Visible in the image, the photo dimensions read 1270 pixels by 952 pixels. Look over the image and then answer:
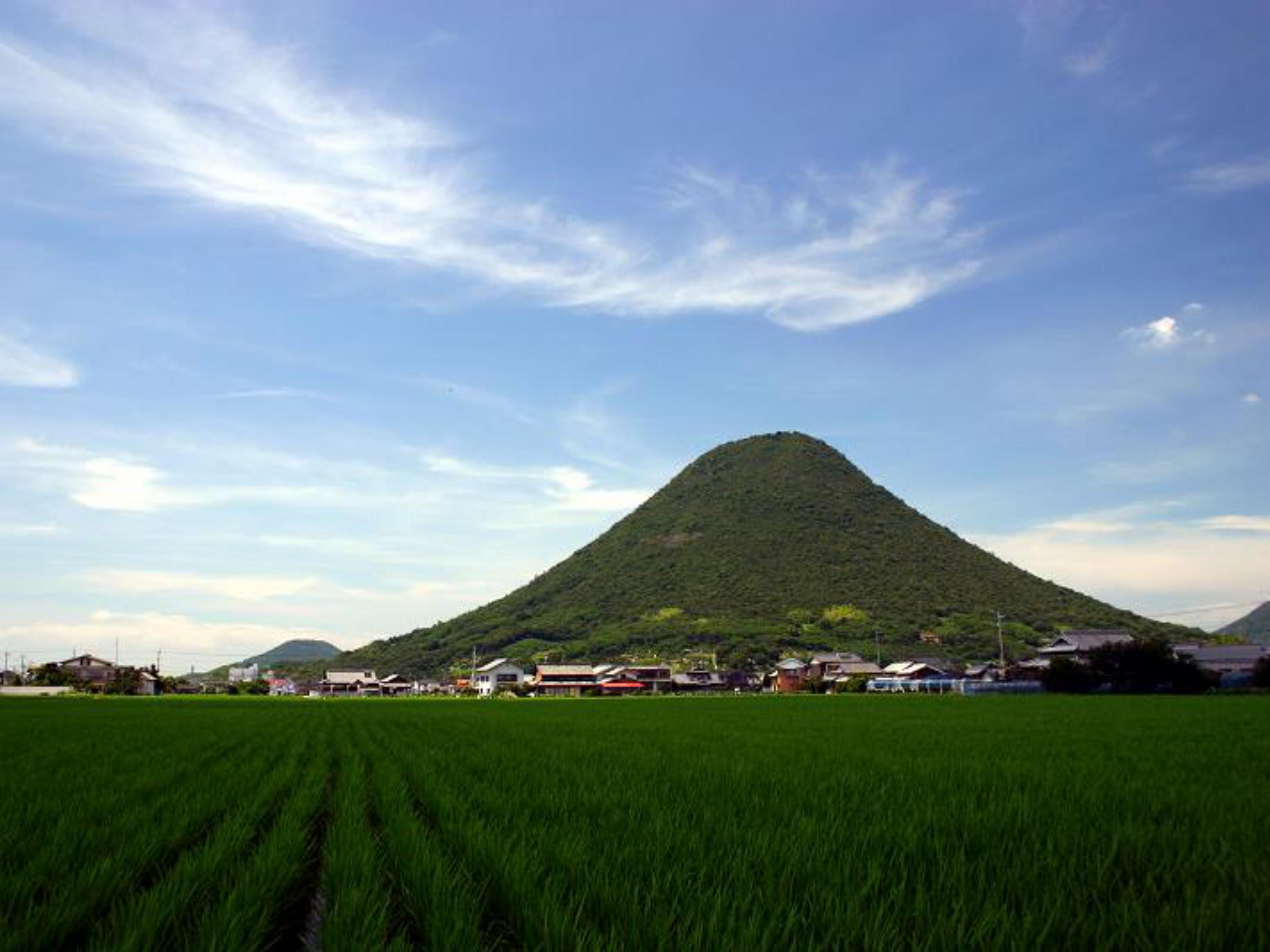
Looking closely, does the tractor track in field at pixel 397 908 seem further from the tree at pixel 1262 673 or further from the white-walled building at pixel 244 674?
the white-walled building at pixel 244 674

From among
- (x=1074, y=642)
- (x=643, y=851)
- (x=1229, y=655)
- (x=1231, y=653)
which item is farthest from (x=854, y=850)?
(x=1231, y=653)

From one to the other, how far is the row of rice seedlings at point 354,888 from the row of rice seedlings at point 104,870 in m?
1.11

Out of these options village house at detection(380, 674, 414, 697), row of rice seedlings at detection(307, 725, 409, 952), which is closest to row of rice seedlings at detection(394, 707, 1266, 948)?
row of rice seedlings at detection(307, 725, 409, 952)

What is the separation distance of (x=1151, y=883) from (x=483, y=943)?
11.2 ft

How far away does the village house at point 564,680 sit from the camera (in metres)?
112

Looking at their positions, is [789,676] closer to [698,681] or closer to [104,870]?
[698,681]

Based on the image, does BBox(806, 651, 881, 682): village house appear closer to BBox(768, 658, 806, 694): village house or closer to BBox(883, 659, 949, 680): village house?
BBox(768, 658, 806, 694): village house

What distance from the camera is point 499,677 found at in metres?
122

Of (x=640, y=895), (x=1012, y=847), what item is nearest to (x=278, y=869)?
(x=640, y=895)

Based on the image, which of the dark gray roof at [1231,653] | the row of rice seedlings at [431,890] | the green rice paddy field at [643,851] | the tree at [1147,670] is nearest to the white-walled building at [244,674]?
the tree at [1147,670]

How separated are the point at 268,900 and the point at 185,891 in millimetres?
432

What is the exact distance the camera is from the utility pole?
85887mm

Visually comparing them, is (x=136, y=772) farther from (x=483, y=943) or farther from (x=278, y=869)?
(x=483, y=943)

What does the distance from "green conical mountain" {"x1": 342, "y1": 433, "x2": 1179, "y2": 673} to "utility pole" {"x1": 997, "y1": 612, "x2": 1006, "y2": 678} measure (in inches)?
88.6
